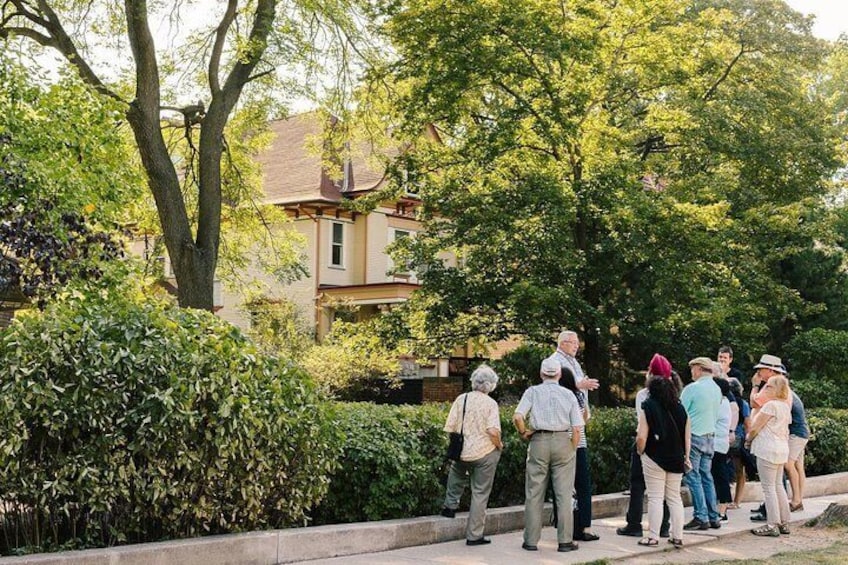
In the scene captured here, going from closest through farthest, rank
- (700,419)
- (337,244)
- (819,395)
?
1. (700,419)
2. (819,395)
3. (337,244)

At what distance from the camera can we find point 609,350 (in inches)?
882

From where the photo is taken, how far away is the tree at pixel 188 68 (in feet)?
70.8

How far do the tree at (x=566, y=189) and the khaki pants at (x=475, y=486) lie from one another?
7.73 metres

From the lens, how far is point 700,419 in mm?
12656

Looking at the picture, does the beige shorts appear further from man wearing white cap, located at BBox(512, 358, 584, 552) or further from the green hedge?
man wearing white cap, located at BBox(512, 358, 584, 552)

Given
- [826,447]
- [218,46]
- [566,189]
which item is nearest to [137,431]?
[566,189]

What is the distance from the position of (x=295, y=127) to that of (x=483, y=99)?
2781cm

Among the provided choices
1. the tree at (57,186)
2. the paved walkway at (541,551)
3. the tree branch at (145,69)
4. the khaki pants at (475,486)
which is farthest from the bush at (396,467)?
the tree branch at (145,69)

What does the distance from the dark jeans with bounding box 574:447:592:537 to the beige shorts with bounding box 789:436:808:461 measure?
13.2ft

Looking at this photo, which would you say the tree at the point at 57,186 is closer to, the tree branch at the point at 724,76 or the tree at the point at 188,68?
the tree at the point at 188,68

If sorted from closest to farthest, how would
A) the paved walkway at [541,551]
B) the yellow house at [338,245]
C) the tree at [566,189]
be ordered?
the paved walkway at [541,551], the tree at [566,189], the yellow house at [338,245]

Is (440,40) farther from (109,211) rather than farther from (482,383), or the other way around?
(482,383)

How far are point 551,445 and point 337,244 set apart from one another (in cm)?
3259

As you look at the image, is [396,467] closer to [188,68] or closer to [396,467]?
[396,467]
